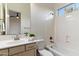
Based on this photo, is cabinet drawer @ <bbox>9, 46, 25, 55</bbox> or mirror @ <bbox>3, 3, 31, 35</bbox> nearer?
cabinet drawer @ <bbox>9, 46, 25, 55</bbox>

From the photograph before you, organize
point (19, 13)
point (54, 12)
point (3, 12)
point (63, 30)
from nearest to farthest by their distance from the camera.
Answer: point (3, 12) → point (19, 13) → point (54, 12) → point (63, 30)

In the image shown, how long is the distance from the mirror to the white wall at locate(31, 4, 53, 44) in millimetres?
110

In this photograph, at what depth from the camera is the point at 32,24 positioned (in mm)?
2861

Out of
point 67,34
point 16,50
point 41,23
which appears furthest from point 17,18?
point 67,34

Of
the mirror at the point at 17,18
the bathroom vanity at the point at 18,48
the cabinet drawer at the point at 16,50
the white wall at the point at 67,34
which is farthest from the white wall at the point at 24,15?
the white wall at the point at 67,34

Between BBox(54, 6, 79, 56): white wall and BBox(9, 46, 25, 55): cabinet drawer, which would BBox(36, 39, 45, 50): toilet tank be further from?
BBox(9, 46, 25, 55): cabinet drawer

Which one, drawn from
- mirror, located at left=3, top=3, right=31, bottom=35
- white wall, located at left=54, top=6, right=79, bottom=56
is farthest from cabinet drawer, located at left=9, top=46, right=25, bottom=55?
white wall, located at left=54, top=6, right=79, bottom=56

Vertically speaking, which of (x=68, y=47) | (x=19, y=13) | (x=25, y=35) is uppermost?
(x=19, y=13)

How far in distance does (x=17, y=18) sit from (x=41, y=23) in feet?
1.74

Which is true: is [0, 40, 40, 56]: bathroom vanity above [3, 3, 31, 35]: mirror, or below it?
below

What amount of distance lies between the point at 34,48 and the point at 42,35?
340 millimetres

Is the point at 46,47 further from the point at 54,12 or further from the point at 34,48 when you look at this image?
the point at 54,12

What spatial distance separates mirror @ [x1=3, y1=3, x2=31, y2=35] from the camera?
8.54 ft

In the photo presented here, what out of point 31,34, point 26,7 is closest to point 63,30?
point 31,34
